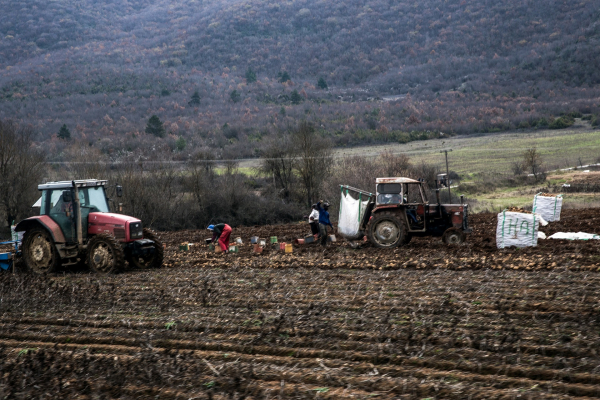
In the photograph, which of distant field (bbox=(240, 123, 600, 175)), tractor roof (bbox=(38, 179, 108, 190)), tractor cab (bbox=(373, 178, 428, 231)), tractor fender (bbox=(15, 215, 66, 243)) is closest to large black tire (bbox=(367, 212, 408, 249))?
tractor cab (bbox=(373, 178, 428, 231))

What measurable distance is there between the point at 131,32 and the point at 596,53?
105 metres

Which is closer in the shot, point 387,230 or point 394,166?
point 387,230

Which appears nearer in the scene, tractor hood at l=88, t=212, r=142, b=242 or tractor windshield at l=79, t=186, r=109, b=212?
tractor hood at l=88, t=212, r=142, b=242

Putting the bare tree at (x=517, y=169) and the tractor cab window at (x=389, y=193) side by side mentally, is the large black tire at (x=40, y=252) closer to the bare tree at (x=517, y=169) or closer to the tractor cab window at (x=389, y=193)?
the tractor cab window at (x=389, y=193)

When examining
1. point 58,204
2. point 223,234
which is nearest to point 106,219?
point 58,204

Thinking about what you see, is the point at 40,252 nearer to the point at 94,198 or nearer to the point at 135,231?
→ the point at 94,198

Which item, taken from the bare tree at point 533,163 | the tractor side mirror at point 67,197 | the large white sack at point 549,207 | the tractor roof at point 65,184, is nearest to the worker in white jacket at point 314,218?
the tractor roof at point 65,184

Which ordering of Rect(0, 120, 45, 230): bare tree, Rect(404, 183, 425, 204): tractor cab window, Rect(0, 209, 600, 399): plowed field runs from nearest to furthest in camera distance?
Rect(0, 209, 600, 399): plowed field
Rect(404, 183, 425, 204): tractor cab window
Rect(0, 120, 45, 230): bare tree

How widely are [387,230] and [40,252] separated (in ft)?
30.7

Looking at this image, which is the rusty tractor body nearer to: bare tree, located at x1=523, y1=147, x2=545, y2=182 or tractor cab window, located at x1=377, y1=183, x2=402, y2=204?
tractor cab window, located at x1=377, y1=183, x2=402, y2=204

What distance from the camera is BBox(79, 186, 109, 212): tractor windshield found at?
1537 cm

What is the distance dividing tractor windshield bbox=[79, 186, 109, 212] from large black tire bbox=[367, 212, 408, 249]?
7.44 meters

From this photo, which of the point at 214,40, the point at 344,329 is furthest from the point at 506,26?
the point at 344,329

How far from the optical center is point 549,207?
2323 cm
